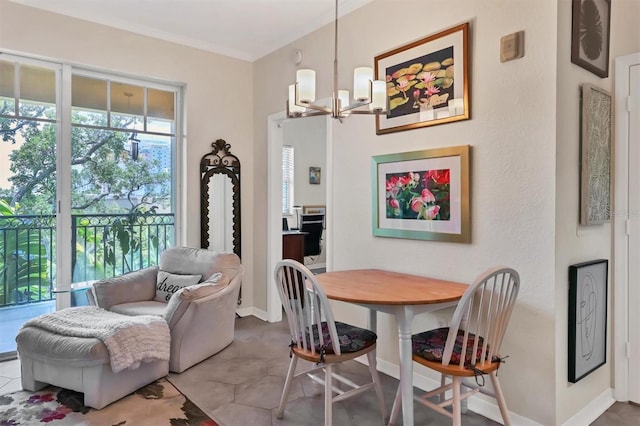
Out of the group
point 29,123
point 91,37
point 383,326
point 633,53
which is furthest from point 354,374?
point 91,37

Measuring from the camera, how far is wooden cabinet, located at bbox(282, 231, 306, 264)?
4.86 metres

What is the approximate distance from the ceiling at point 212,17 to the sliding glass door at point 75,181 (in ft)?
1.62

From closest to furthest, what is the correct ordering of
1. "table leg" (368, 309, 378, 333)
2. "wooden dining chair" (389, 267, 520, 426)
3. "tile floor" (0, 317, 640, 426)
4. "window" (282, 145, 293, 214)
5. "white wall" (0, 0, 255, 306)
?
"wooden dining chair" (389, 267, 520, 426) < "tile floor" (0, 317, 640, 426) < "table leg" (368, 309, 378, 333) < "white wall" (0, 0, 255, 306) < "window" (282, 145, 293, 214)

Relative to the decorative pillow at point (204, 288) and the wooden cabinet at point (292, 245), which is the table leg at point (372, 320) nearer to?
the decorative pillow at point (204, 288)

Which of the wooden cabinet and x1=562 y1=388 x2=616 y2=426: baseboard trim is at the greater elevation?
the wooden cabinet

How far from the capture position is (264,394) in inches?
102

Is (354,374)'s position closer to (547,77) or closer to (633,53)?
(547,77)

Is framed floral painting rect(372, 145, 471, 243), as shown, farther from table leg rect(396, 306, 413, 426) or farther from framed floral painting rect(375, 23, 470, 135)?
table leg rect(396, 306, 413, 426)

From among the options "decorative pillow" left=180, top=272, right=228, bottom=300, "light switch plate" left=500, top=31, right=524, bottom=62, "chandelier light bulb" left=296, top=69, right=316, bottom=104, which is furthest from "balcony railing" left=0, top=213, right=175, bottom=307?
"light switch plate" left=500, top=31, right=524, bottom=62

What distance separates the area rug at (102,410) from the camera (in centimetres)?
225

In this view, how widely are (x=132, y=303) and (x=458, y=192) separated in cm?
266

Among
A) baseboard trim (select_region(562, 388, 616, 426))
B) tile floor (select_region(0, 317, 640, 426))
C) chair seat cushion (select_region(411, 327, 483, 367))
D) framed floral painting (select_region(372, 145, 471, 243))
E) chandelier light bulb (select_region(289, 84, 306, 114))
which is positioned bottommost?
tile floor (select_region(0, 317, 640, 426))

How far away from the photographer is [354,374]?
2.91 m

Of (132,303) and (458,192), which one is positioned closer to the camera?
(458,192)
